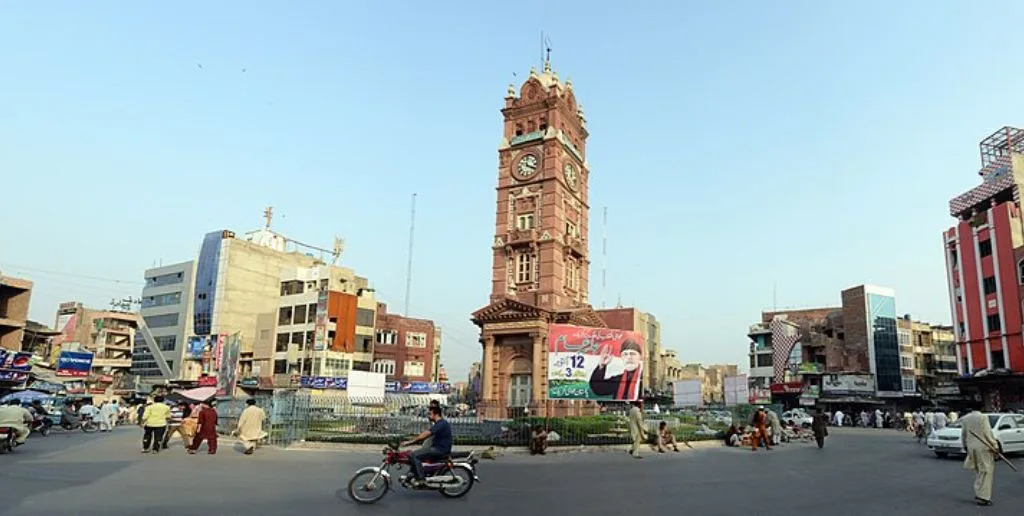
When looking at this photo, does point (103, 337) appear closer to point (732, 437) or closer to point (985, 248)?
point (732, 437)

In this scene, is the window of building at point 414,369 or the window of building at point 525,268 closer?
the window of building at point 525,268

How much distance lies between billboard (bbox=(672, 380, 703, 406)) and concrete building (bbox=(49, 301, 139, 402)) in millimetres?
58126

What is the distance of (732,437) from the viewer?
25484 mm

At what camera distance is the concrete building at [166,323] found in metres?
67.5

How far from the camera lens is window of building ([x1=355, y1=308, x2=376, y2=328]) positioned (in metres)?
60.9

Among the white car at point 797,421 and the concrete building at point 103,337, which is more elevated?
the concrete building at point 103,337

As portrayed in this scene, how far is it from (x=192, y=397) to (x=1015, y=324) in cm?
5443

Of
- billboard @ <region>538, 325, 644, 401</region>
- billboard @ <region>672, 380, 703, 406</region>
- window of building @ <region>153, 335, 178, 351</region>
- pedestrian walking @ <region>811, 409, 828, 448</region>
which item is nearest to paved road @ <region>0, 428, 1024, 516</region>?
pedestrian walking @ <region>811, 409, 828, 448</region>

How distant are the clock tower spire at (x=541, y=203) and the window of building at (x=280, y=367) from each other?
2486 cm

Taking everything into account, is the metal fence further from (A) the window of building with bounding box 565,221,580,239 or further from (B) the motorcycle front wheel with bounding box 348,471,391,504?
(A) the window of building with bounding box 565,221,580,239

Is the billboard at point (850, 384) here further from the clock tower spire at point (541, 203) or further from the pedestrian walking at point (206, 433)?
the pedestrian walking at point (206, 433)

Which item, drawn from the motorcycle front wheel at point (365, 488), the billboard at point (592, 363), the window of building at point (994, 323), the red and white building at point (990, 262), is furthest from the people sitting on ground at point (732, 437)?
the window of building at point (994, 323)

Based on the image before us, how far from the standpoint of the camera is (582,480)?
13594 millimetres

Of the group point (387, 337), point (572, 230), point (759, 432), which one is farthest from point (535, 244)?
point (387, 337)
